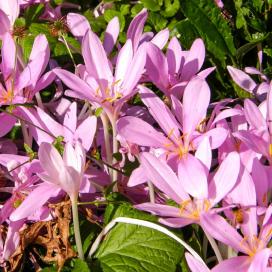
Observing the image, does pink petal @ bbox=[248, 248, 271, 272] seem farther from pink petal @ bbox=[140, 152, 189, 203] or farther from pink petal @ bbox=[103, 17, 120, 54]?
pink petal @ bbox=[103, 17, 120, 54]

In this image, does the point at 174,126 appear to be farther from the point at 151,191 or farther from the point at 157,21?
the point at 157,21

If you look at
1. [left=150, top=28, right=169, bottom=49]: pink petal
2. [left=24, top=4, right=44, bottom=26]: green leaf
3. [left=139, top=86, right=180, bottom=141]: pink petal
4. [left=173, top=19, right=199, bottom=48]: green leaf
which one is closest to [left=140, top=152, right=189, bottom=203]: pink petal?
[left=139, top=86, right=180, bottom=141]: pink petal

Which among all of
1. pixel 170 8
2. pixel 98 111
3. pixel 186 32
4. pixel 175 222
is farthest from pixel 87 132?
pixel 170 8

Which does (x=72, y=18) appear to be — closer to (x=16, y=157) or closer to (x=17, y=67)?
(x=17, y=67)

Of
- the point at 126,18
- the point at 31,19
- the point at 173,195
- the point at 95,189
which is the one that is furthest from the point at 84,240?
the point at 126,18

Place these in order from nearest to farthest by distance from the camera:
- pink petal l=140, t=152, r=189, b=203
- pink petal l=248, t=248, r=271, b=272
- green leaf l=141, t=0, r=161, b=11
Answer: pink petal l=248, t=248, r=271, b=272 → pink petal l=140, t=152, r=189, b=203 → green leaf l=141, t=0, r=161, b=11
